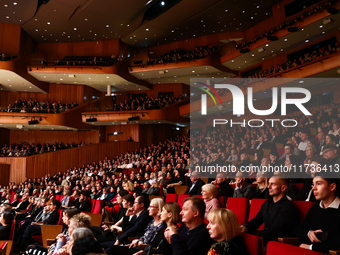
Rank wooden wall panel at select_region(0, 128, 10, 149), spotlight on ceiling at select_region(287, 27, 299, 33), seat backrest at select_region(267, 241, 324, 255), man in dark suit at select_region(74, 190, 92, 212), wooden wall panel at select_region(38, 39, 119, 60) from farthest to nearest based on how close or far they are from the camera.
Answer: wooden wall panel at select_region(38, 39, 119, 60) → wooden wall panel at select_region(0, 128, 10, 149) → spotlight on ceiling at select_region(287, 27, 299, 33) → man in dark suit at select_region(74, 190, 92, 212) → seat backrest at select_region(267, 241, 324, 255)

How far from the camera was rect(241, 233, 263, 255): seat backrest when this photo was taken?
1354 mm

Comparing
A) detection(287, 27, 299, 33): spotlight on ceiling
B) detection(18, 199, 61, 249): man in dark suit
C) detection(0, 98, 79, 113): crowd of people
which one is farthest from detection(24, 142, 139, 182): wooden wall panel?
detection(18, 199, 61, 249): man in dark suit

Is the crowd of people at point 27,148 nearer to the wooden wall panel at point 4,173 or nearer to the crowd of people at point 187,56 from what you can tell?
the wooden wall panel at point 4,173

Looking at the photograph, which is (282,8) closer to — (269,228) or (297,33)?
(297,33)

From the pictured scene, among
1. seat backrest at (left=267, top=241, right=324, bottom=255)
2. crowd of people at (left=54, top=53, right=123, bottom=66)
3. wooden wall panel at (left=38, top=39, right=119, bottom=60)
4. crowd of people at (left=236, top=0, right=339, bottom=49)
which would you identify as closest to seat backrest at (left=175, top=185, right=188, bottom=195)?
seat backrest at (left=267, top=241, right=324, bottom=255)

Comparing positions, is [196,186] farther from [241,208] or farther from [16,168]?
[16,168]

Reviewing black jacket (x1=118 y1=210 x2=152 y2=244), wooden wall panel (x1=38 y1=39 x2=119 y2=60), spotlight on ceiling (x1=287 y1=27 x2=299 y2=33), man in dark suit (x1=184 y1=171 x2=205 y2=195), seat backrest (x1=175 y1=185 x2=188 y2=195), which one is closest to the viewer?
black jacket (x1=118 y1=210 x2=152 y2=244)

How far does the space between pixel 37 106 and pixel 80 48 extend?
12.6ft

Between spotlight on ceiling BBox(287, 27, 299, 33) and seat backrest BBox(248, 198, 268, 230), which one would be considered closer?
seat backrest BBox(248, 198, 268, 230)

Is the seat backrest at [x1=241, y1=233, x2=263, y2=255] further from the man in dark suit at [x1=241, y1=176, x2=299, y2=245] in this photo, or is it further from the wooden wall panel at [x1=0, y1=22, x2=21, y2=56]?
the wooden wall panel at [x1=0, y1=22, x2=21, y2=56]

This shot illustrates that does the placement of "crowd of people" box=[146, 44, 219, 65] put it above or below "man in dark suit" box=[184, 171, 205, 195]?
above

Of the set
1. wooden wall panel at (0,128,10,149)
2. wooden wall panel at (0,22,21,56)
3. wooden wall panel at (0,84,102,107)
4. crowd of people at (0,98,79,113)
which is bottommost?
wooden wall panel at (0,128,10,149)

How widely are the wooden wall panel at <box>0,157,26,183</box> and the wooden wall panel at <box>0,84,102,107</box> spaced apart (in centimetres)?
347

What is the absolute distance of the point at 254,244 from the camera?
4.48 feet
